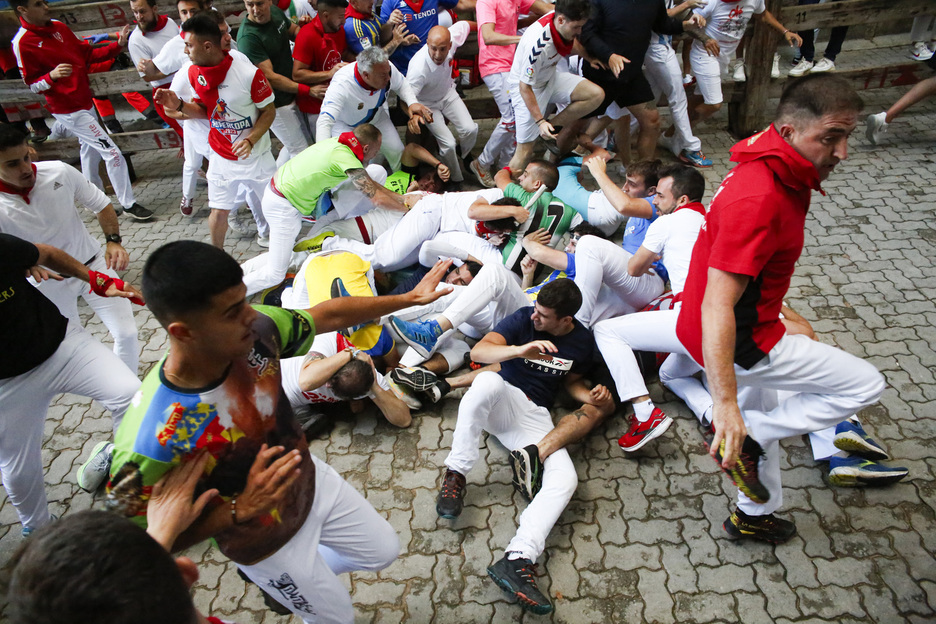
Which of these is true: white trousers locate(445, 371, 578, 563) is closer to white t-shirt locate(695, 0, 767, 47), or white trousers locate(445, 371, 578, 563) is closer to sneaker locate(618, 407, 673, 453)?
sneaker locate(618, 407, 673, 453)

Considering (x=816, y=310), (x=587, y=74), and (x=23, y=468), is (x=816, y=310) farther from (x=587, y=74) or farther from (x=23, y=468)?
(x=23, y=468)

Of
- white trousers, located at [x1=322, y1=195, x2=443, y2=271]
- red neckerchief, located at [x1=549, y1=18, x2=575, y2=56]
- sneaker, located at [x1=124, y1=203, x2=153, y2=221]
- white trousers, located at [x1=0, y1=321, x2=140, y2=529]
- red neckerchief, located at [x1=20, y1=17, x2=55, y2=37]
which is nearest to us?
white trousers, located at [x1=0, y1=321, x2=140, y2=529]

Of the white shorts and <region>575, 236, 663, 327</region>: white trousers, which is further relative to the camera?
the white shorts

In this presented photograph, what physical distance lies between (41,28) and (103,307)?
3974mm

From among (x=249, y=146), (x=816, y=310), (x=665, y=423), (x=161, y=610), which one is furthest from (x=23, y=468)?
(x=816, y=310)

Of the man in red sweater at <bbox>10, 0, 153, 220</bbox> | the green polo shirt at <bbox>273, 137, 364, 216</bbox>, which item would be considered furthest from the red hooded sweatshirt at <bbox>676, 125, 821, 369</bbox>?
the man in red sweater at <bbox>10, 0, 153, 220</bbox>

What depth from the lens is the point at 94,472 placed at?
147 inches

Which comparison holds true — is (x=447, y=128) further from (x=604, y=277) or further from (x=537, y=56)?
(x=604, y=277)

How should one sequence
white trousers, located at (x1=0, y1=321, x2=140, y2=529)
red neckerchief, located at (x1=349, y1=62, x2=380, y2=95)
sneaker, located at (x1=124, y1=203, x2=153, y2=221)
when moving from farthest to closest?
sneaker, located at (x1=124, y1=203, x2=153, y2=221) → red neckerchief, located at (x1=349, y1=62, x2=380, y2=95) → white trousers, located at (x1=0, y1=321, x2=140, y2=529)

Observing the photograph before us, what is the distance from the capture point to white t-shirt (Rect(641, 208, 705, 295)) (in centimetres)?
384

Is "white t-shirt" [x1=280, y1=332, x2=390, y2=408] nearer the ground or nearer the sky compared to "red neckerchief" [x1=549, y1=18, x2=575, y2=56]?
nearer the ground

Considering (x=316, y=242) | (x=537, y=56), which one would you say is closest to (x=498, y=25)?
(x=537, y=56)

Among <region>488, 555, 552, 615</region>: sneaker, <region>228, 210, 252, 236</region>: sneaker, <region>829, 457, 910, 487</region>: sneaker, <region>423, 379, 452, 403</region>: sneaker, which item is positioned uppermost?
<region>488, 555, 552, 615</region>: sneaker

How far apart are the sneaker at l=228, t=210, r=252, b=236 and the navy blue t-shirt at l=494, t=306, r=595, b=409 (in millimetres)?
3820
